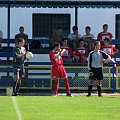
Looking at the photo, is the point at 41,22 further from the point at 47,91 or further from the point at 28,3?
the point at 47,91

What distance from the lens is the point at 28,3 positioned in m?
23.2

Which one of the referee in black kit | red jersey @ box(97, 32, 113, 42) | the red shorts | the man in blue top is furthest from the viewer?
red jersey @ box(97, 32, 113, 42)

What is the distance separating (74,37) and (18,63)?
3226mm

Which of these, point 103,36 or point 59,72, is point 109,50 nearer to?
point 103,36

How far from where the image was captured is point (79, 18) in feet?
79.1

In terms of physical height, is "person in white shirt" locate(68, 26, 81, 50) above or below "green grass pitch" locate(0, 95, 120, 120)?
above

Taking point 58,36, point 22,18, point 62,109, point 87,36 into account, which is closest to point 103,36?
point 87,36

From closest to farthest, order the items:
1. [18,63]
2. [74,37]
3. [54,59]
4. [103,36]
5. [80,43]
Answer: [18,63], [54,59], [80,43], [103,36], [74,37]

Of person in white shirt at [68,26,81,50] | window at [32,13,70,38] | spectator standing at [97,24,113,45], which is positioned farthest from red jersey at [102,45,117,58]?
window at [32,13,70,38]

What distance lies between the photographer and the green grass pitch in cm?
1393

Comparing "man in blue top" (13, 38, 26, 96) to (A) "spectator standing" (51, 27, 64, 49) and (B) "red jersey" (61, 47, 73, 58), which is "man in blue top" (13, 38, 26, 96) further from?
(A) "spectator standing" (51, 27, 64, 49)

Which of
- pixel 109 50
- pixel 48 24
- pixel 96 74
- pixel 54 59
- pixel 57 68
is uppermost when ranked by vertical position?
pixel 48 24

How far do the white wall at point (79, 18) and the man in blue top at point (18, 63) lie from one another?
334 cm

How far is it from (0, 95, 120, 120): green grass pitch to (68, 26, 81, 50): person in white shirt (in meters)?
4.19
